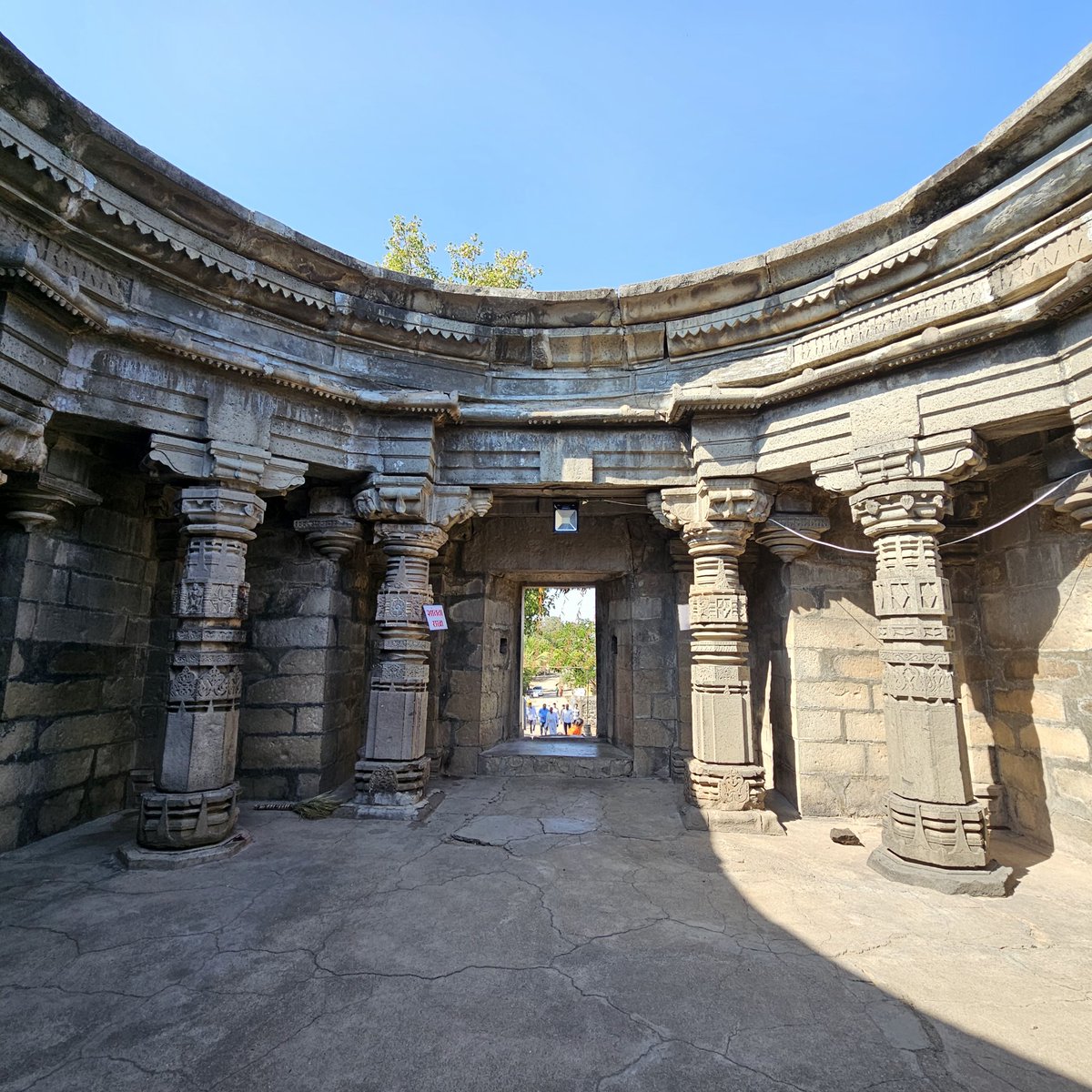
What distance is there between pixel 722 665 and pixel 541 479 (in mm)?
2412

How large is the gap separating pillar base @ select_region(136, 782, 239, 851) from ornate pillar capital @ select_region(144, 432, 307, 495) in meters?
2.38

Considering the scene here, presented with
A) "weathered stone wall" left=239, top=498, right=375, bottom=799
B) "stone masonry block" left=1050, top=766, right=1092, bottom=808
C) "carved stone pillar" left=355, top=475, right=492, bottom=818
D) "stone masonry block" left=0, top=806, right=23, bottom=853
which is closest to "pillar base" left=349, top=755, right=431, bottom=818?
"carved stone pillar" left=355, top=475, right=492, bottom=818

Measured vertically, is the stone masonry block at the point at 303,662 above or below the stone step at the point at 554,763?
above

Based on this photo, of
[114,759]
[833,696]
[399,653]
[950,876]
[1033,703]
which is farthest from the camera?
[833,696]

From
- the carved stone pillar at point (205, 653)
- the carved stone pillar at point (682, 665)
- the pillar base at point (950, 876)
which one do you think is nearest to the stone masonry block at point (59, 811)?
the carved stone pillar at point (205, 653)

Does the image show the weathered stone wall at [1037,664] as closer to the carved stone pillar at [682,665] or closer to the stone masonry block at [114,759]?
the carved stone pillar at [682,665]

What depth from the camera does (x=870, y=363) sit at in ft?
15.2

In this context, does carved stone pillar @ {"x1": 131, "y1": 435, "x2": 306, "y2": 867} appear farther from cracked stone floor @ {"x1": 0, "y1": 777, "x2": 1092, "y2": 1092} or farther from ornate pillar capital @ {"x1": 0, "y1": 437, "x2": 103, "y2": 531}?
ornate pillar capital @ {"x1": 0, "y1": 437, "x2": 103, "y2": 531}

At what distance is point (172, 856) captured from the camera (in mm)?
4254

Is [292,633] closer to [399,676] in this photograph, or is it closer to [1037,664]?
[399,676]

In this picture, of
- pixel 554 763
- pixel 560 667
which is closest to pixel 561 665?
pixel 560 667

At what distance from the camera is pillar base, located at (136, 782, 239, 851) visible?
4355 mm

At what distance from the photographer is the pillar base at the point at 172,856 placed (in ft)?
13.8

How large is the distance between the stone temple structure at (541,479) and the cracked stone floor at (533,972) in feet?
2.12
